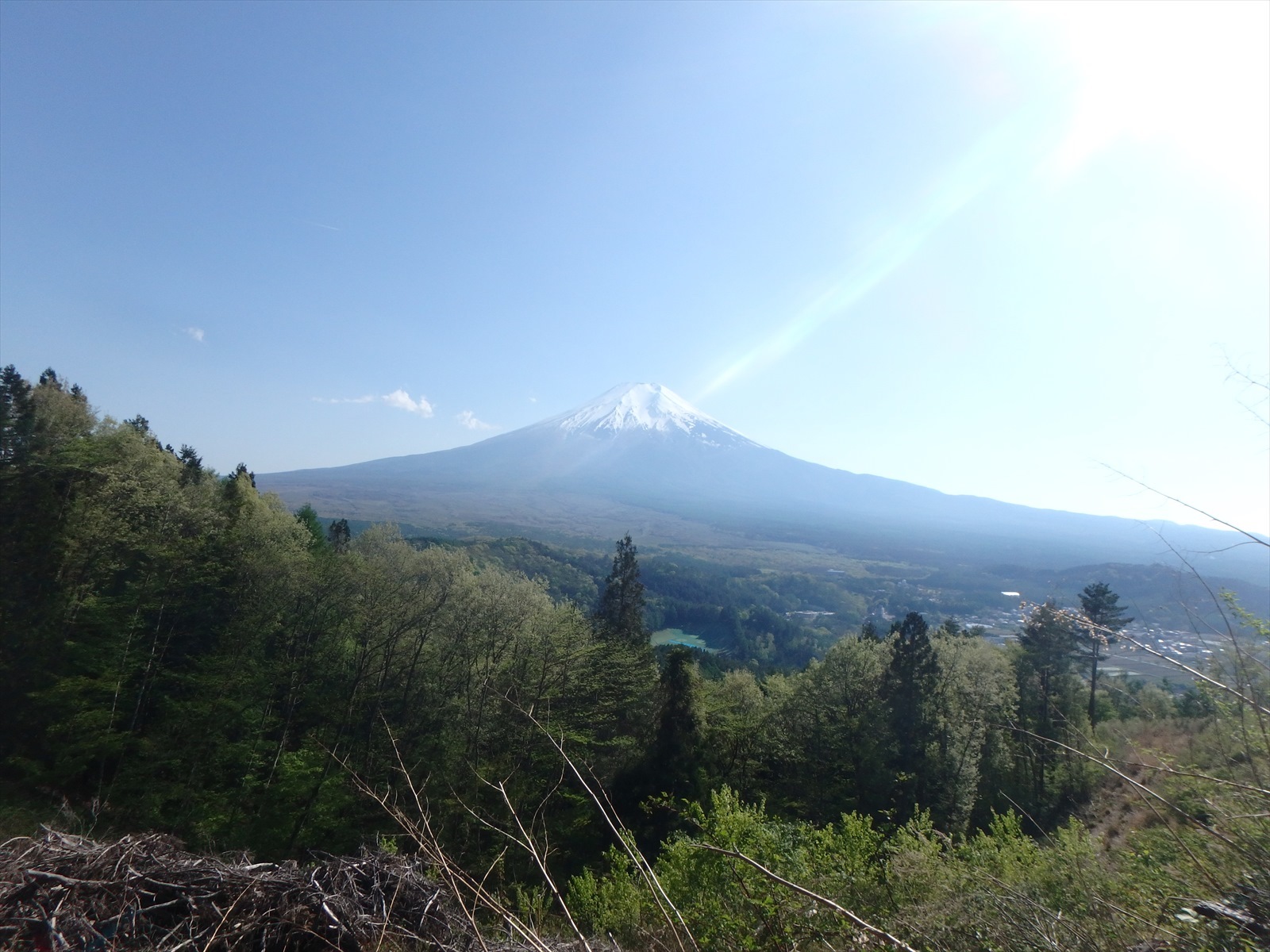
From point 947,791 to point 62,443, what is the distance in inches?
1293

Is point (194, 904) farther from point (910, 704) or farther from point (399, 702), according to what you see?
point (910, 704)

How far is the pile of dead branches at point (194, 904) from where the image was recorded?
115 inches

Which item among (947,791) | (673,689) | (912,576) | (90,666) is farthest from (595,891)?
(912,576)

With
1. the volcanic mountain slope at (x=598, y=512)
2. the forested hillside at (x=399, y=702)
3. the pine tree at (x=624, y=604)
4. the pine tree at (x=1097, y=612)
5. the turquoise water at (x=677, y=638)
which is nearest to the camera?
the forested hillside at (x=399, y=702)

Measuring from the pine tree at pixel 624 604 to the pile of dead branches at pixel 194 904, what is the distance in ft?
67.9

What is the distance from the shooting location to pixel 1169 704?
16.3 m

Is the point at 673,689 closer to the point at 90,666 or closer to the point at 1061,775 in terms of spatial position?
the point at 1061,775

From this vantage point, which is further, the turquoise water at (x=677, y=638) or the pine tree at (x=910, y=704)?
the turquoise water at (x=677, y=638)

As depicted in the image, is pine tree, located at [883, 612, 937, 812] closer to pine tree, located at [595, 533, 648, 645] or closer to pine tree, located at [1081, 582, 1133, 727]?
pine tree, located at [1081, 582, 1133, 727]

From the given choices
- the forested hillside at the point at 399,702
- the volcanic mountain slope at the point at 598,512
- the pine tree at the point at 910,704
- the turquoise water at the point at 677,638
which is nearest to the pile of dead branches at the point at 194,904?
the forested hillside at the point at 399,702

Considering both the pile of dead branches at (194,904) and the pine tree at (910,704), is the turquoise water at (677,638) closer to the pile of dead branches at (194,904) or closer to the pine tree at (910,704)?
the pine tree at (910,704)

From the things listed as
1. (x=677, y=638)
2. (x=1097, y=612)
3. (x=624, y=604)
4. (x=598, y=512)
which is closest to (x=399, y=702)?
(x=624, y=604)

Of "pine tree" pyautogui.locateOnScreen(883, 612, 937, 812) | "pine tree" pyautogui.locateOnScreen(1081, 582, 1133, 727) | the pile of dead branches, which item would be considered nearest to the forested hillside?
"pine tree" pyautogui.locateOnScreen(883, 612, 937, 812)

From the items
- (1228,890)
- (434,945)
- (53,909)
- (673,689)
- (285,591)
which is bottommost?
(673,689)
